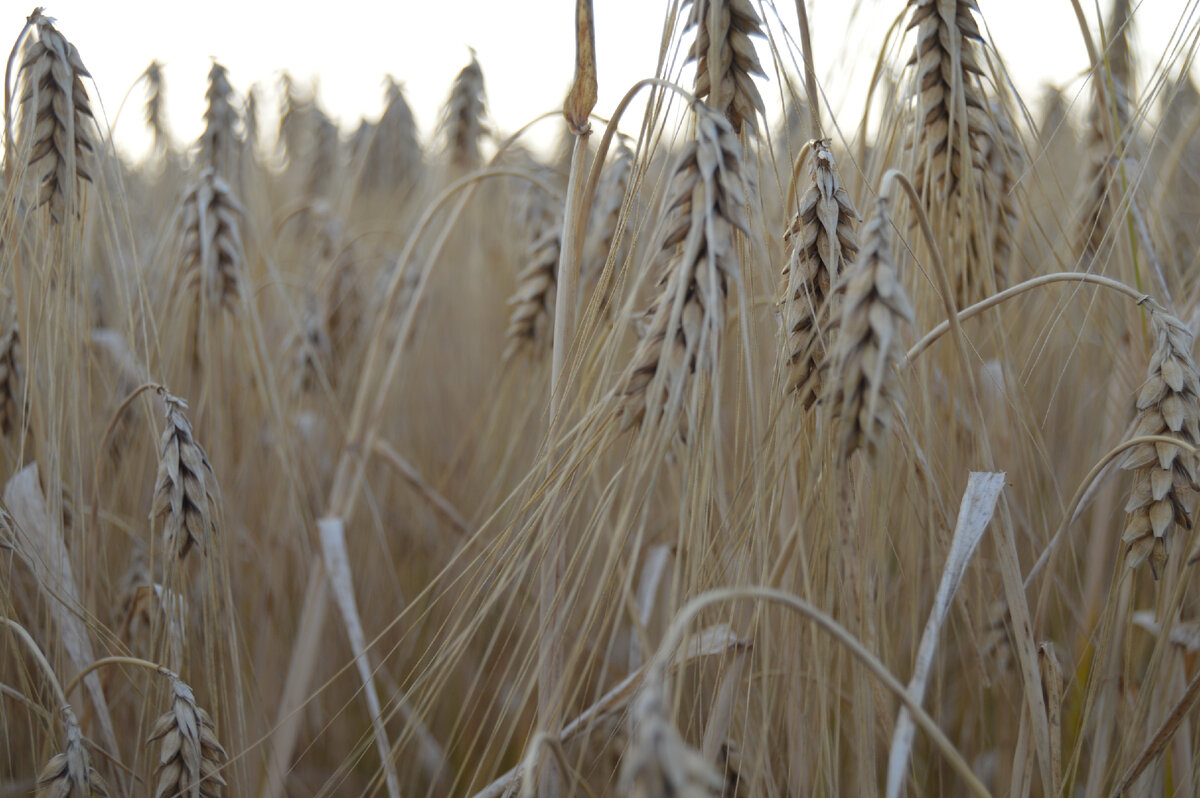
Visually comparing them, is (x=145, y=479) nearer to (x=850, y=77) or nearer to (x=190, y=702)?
(x=190, y=702)

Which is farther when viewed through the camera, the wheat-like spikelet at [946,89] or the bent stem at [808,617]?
the wheat-like spikelet at [946,89]

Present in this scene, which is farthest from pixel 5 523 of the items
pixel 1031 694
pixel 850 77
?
pixel 850 77

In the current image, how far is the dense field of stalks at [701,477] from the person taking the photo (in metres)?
0.52

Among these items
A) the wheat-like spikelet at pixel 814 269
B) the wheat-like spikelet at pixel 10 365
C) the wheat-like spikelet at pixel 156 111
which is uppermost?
the wheat-like spikelet at pixel 156 111

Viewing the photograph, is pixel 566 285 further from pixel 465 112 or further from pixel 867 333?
pixel 465 112

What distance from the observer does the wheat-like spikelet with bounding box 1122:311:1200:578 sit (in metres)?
0.63

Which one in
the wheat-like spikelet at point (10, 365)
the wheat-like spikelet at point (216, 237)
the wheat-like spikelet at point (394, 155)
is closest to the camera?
the wheat-like spikelet at point (10, 365)

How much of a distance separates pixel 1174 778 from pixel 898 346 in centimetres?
63

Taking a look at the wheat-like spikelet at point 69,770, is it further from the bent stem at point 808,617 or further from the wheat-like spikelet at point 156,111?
the wheat-like spikelet at point 156,111

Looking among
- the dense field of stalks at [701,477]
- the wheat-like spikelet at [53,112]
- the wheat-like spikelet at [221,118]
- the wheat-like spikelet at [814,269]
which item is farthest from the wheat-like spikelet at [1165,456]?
the wheat-like spikelet at [221,118]

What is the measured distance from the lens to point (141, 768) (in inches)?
33.4

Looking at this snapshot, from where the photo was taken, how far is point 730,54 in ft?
1.95

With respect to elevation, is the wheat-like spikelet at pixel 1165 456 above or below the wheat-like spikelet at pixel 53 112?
below

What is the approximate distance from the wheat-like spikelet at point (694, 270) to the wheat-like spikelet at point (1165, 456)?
40 cm
